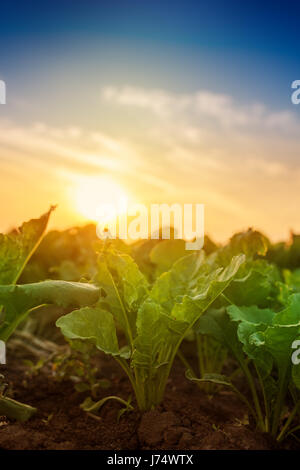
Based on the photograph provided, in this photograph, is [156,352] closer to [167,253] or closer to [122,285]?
[122,285]

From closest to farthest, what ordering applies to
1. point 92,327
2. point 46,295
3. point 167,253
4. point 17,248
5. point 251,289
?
point 46,295 < point 92,327 < point 17,248 < point 251,289 < point 167,253

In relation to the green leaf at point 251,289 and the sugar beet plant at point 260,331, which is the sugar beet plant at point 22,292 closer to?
the sugar beet plant at point 260,331

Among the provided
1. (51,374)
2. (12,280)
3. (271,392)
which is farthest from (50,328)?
(271,392)

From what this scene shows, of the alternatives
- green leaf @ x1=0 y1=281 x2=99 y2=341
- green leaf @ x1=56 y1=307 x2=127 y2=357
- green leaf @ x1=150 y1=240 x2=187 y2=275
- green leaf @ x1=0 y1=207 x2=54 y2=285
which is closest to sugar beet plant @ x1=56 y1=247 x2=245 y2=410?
green leaf @ x1=56 y1=307 x2=127 y2=357

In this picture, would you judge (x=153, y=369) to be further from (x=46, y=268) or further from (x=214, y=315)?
(x=46, y=268)

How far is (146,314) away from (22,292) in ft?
2.03

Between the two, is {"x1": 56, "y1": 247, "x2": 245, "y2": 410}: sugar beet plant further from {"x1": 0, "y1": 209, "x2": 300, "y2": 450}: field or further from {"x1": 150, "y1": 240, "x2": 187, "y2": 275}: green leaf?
{"x1": 150, "y1": 240, "x2": 187, "y2": 275}: green leaf

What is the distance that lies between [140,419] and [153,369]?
Answer: 29 cm

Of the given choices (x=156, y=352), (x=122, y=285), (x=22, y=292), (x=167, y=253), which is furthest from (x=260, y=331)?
(x=167, y=253)

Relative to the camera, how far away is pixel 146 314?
2.47 m

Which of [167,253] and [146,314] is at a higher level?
[167,253]

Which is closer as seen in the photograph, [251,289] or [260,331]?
[260,331]

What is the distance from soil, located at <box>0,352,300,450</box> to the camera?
238 centimetres

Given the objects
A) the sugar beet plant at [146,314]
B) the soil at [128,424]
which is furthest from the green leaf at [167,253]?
the soil at [128,424]
